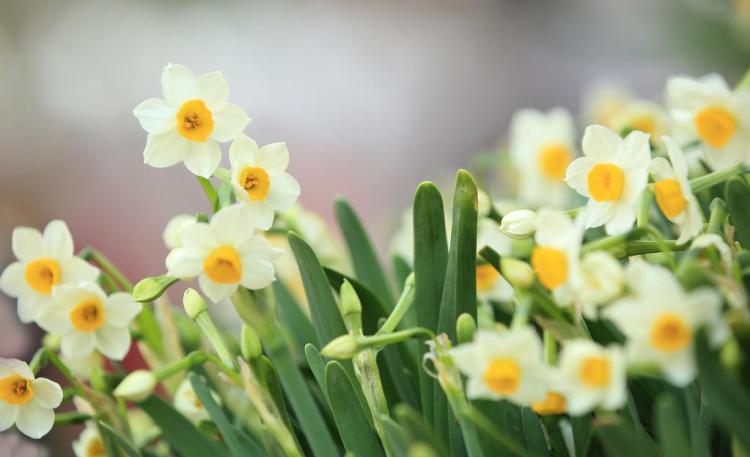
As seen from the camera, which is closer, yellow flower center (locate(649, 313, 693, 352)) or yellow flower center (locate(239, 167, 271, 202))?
yellow flower center (locate(649, 313, 693, 352))

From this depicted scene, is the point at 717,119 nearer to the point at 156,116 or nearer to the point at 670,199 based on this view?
the point at 670,199

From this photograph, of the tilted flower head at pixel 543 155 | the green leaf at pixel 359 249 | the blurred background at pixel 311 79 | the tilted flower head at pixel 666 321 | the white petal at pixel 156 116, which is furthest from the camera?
the blurred background at pixel 311 79

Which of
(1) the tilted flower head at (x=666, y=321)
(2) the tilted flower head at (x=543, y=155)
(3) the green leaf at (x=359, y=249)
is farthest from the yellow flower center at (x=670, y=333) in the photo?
(2) the tilted flower head at (x=543, y=155)

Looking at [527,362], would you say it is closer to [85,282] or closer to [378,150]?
[85,282]

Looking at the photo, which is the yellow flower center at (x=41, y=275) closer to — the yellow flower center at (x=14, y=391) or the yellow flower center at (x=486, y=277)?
the yellow flower center at (x=14, y=391)

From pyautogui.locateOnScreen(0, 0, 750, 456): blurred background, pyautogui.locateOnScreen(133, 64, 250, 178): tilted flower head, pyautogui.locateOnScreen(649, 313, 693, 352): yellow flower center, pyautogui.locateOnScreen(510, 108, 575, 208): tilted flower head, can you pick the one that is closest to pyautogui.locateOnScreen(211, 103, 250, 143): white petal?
pyautogui.locateOnScreen(133, 64, 250, 178): tilted flower head

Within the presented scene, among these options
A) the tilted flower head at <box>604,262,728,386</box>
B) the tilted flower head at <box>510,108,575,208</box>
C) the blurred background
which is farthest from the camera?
the blurred background

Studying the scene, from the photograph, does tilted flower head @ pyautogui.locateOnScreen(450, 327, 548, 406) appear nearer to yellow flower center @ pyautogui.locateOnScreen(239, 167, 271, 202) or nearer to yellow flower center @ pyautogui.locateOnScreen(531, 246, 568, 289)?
yellow flower center @ pyautogui.locateOnScreen(531, 246, 568, 289)
